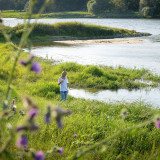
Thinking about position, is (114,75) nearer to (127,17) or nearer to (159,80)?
(159,80)

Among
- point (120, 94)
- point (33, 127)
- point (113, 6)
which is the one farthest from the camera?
point (113, 6)

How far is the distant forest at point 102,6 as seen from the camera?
245ft

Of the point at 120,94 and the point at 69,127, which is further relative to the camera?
Result: the point at 120,94

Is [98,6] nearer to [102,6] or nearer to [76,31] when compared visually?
[102,6]

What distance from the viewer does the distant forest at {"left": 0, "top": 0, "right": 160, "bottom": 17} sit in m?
74.8

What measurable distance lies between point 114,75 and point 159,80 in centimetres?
216

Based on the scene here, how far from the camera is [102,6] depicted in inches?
3546

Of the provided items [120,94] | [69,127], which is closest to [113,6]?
[120,94]

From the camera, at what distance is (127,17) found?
279 ft

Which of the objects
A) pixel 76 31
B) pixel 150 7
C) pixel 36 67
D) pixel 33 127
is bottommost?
pixel 76 31

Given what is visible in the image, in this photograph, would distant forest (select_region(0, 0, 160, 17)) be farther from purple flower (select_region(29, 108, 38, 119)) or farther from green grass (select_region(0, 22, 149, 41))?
purple flower (select_region(29, 108, 38, 119))

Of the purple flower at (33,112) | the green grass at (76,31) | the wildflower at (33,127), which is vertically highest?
the purple flower at (33,112)

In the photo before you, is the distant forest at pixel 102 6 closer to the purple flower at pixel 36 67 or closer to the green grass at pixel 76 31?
the green grass at pixel 76 31

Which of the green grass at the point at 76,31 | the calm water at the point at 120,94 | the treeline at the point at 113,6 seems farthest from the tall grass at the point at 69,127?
the treeline at the point at 113,6
